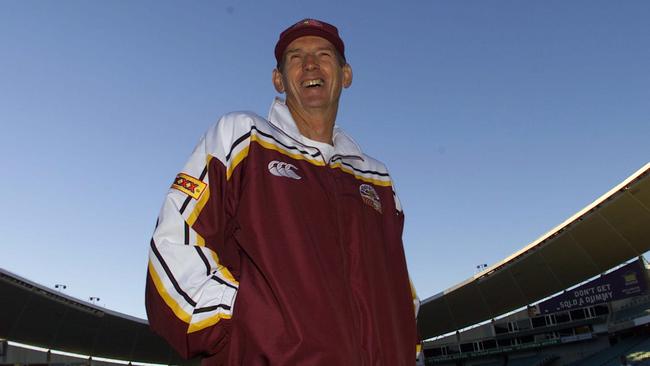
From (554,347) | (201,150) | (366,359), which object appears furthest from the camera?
(554,347)

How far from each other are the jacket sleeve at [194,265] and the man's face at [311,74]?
53cm

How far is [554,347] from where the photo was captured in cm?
3719

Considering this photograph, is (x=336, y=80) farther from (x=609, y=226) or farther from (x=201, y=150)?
(x=609, y=226)

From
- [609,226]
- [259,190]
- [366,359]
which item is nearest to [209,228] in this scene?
[259,190]

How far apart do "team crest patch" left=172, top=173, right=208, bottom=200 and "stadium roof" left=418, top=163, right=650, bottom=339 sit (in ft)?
101

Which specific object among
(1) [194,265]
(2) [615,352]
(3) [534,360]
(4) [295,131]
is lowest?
(3) [534,360]

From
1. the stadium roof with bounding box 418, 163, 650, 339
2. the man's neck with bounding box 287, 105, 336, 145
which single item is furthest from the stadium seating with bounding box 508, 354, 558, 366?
the man's neck with bounding box 287, 105, 336, 145

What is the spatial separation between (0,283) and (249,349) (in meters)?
35.2

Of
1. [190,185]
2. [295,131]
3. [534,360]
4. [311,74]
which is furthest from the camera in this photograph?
[534,360]

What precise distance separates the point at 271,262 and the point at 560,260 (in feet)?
117

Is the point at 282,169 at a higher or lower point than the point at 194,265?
higher

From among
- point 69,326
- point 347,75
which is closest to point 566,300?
point 69,326

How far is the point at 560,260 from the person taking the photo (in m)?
33.2

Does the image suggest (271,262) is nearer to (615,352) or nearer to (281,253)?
(281,253)
